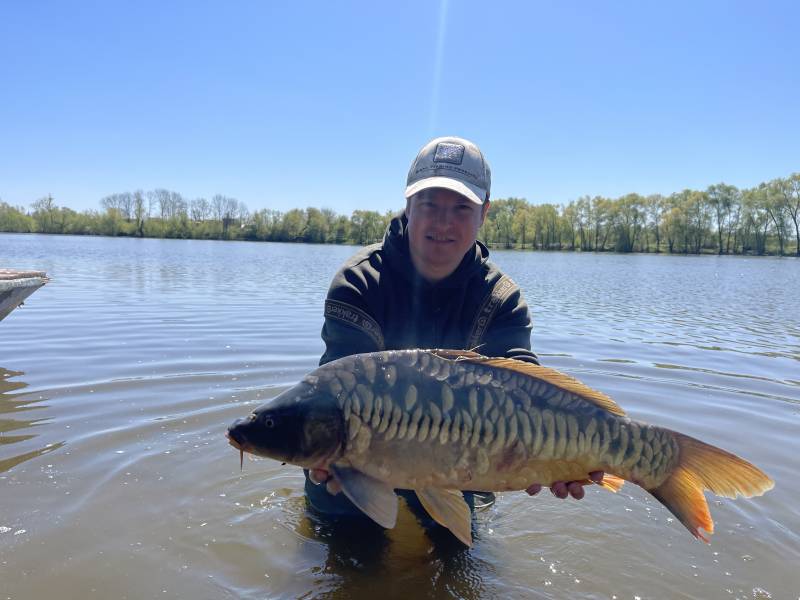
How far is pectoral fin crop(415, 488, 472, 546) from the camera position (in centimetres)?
225

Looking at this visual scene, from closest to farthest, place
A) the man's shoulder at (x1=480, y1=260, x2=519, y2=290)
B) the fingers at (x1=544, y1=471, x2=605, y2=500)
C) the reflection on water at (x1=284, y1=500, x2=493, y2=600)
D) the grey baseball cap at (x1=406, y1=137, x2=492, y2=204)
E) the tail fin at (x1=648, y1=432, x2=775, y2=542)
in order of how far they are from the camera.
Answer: the tail fin at (x1=648, y1=432, x2=775, y2=542), the fingers at (x1=544, y1=471, x2=605, y2=500), the reflection on water at (x1=284, y1=500, x2=493, y2=600), the grey baseball cap at (x1=406, y1=137, x2=492, y2=204), the man's shoulder at (x1=480, y1=260, x2=519, y2=290)

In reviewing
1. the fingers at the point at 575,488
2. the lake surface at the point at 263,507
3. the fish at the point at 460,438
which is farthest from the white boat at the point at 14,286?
the fingers at the point at 575,488

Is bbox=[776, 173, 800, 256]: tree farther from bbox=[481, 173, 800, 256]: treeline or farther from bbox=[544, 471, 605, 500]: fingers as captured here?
bbox=[544, 471, 605, 500]: fingers

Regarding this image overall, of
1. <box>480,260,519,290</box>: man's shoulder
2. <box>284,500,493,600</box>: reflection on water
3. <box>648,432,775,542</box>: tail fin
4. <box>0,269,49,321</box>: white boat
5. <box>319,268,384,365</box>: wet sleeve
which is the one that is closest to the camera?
<box>648,432,775,542</box>: tail fin

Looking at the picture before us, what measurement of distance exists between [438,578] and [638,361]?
5.71 meters

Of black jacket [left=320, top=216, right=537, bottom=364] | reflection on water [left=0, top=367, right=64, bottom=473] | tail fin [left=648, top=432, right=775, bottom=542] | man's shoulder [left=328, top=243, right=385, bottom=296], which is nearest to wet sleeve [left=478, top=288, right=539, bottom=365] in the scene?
black jacket [left=320, top=216, right=537, bottom=364]

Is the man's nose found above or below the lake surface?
above

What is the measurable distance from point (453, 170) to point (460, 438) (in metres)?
1.59

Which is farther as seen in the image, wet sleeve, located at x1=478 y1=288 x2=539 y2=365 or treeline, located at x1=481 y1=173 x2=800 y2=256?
treeline, located at x1=481 y1=173 x2=800 y2=256

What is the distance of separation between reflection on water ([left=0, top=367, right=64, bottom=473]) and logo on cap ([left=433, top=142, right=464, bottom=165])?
10.4ft

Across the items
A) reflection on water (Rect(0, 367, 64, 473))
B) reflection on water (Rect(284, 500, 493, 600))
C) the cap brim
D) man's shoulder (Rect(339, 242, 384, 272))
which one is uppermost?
the cap brim

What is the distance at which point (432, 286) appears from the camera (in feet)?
11.3

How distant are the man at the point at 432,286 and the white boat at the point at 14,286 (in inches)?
199

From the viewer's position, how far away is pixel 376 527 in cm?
309
